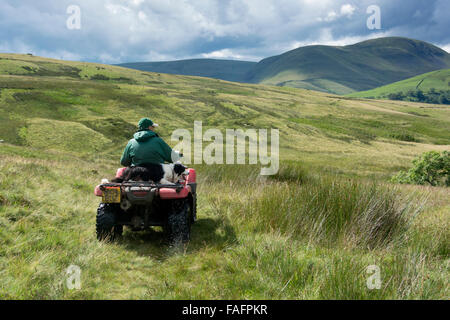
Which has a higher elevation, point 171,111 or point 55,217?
point 171,111

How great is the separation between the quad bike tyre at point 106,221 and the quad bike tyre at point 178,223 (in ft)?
3.23

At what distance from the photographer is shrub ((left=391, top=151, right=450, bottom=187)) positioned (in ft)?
76.8

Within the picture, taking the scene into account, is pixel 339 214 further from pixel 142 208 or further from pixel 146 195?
pixel 142 208

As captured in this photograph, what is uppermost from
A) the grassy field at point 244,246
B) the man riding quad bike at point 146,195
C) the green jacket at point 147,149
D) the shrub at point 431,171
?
the green jacket at point 147,149

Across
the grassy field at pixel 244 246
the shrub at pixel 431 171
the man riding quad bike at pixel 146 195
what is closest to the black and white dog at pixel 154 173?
the man riding quad bike at pixel 146 195

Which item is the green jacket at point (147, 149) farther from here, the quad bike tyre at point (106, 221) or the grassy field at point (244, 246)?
the grassy field at point (244, 246)

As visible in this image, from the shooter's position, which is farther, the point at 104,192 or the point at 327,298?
the point at 104,192

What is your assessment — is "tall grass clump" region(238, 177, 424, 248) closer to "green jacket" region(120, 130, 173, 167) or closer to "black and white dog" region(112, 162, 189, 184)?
"black and white dog" region(112, 162, 189, 184)

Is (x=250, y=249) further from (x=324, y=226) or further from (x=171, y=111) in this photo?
(x=171, y=111)

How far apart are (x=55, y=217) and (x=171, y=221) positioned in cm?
261

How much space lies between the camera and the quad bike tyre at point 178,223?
5305 millimetres

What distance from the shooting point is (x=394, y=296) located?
322cm

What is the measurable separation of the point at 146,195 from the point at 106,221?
95cm
